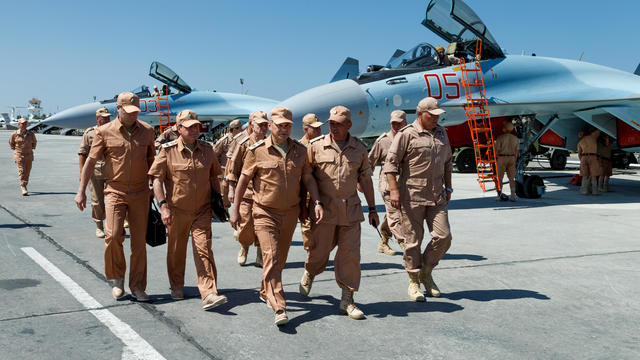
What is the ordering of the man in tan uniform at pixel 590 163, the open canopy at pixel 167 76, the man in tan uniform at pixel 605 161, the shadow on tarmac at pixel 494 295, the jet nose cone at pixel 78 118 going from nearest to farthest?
1. the shadow on tarmac at pixel 494 295
2. the man in tan uniform at pixel 590 163
3. the man in tan uniform at pixel 605 161
4. the open canopy at pixel 167 76
5. the jet nose cone at pixel 78 118

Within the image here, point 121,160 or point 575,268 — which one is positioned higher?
point 121,160

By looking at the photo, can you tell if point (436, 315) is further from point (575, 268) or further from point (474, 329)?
point (575, 268)

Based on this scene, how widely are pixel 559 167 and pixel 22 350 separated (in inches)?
856

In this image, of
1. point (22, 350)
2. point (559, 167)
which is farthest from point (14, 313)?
point (559, 167)

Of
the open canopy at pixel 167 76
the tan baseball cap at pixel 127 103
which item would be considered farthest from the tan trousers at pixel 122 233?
the open canopy at pixel 167 76

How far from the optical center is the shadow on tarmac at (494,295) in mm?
5008

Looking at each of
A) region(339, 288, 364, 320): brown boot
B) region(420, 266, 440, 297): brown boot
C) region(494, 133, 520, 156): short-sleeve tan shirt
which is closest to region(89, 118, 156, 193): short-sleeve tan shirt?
region(339, 288, 364, 320): brown boot

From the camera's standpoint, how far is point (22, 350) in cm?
364

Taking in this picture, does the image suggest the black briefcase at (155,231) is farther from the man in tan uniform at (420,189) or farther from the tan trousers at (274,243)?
the man in tan uniform at (420,189)

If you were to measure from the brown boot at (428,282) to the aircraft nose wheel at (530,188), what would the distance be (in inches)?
308

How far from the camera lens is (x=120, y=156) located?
4.84 metres

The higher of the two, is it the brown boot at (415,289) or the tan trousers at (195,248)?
the tan trousers at (195,248)

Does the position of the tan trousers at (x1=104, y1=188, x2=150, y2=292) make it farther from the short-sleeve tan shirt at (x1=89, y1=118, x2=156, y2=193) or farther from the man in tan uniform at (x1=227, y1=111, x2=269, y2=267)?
the man in tan uniform at (x1=227, y1=111, x2=269, y2=267)

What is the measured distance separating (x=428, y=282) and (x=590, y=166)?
1007 centimetres
